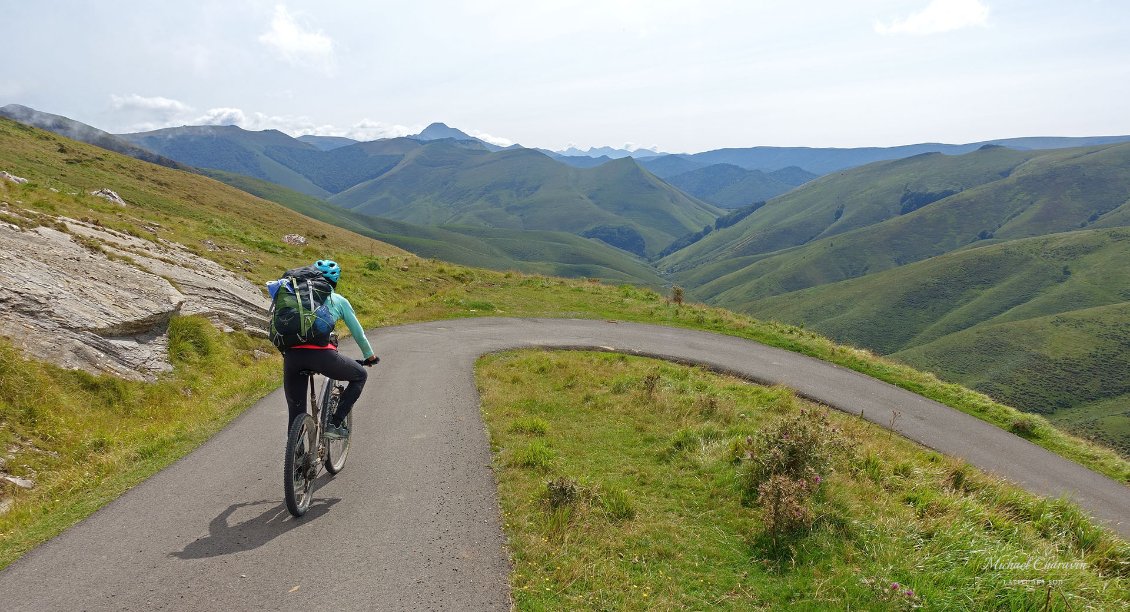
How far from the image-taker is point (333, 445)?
8859mm

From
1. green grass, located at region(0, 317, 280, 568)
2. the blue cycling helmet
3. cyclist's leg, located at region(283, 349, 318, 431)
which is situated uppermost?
the blue cycling helmet

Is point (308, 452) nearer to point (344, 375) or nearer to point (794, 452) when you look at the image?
point (344, 375)

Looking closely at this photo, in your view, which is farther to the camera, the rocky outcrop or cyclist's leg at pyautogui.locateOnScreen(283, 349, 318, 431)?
the rocky outcrop

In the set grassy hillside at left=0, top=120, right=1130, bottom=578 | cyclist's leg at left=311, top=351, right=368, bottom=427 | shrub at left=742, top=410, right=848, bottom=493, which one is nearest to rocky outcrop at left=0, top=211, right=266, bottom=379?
grassy hillside at left=0, top=120, right=1130, bottom=578

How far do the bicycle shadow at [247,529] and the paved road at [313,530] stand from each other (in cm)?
2

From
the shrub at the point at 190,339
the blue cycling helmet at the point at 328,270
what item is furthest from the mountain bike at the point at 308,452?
the shrub at the point at 190,339

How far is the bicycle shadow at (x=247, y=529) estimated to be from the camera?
618 centimetres

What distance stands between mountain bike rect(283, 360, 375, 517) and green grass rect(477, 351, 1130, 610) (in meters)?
2.72

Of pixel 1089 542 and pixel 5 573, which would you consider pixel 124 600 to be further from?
pixel 1089 542

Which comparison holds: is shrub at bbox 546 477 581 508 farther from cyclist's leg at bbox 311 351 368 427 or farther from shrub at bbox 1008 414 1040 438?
shrub at bbox 1008 414 1040 438

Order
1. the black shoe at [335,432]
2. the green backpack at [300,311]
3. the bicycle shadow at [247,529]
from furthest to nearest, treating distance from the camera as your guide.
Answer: the black shoe at [335,432] → the green backpack at [300,311] → the bicycle shadow at [247,529]

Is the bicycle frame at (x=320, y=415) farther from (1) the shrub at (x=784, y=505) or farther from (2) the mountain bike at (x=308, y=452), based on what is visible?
(1) the shrub at (x=784, y=505)

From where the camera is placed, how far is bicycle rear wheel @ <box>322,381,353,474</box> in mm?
8125

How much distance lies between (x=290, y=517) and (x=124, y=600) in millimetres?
1969
